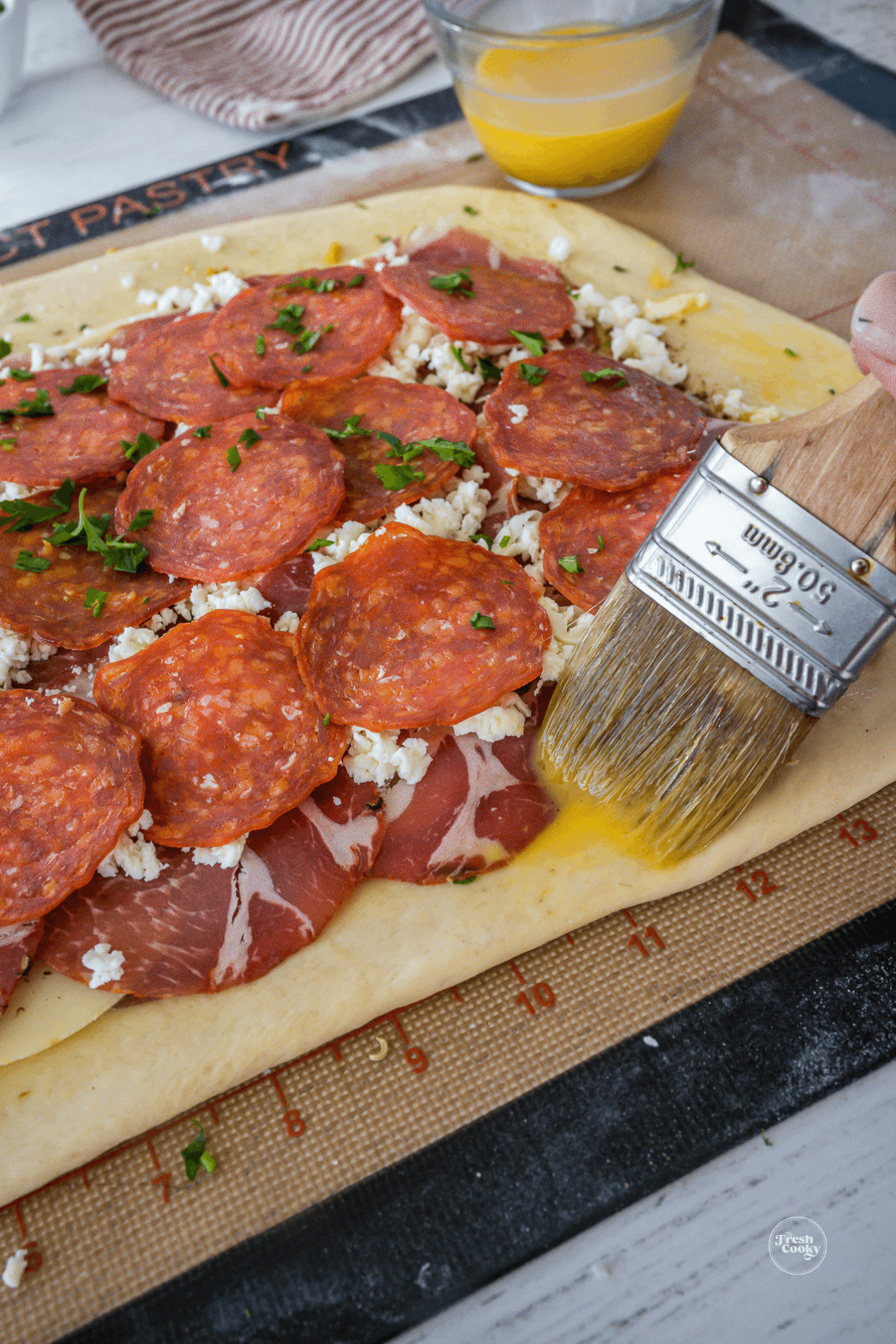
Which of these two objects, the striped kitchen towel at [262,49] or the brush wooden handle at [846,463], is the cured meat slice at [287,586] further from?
the striped kitchen towel at [262,49]

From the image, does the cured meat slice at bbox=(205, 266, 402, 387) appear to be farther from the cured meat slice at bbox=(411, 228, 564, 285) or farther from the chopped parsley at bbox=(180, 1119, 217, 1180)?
the chopped parsley at bbox=(180, 1119, 217, 1180)

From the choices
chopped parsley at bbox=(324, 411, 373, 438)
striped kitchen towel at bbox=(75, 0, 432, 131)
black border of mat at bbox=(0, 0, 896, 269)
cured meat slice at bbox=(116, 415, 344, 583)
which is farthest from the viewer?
striped kitchen towel at bbox=(75, 0, 432, 131)

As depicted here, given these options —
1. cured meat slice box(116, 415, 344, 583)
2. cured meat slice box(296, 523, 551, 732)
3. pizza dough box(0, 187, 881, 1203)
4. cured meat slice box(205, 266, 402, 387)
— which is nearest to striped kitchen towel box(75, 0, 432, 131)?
cured meat slice box(205, 266, 402, 387)

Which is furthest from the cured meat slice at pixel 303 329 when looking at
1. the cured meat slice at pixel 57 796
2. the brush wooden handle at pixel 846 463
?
the brush wooden handle at pixel 846 463

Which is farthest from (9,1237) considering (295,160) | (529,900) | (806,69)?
(806,69)

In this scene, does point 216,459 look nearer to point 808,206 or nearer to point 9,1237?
point 9,1237

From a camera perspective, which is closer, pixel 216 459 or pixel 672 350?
pixel 216 459

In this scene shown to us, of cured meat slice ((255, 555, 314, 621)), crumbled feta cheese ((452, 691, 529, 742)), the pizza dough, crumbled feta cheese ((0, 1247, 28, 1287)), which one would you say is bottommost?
crumbled feta cheese ((0, 1247, 28, 1287))
